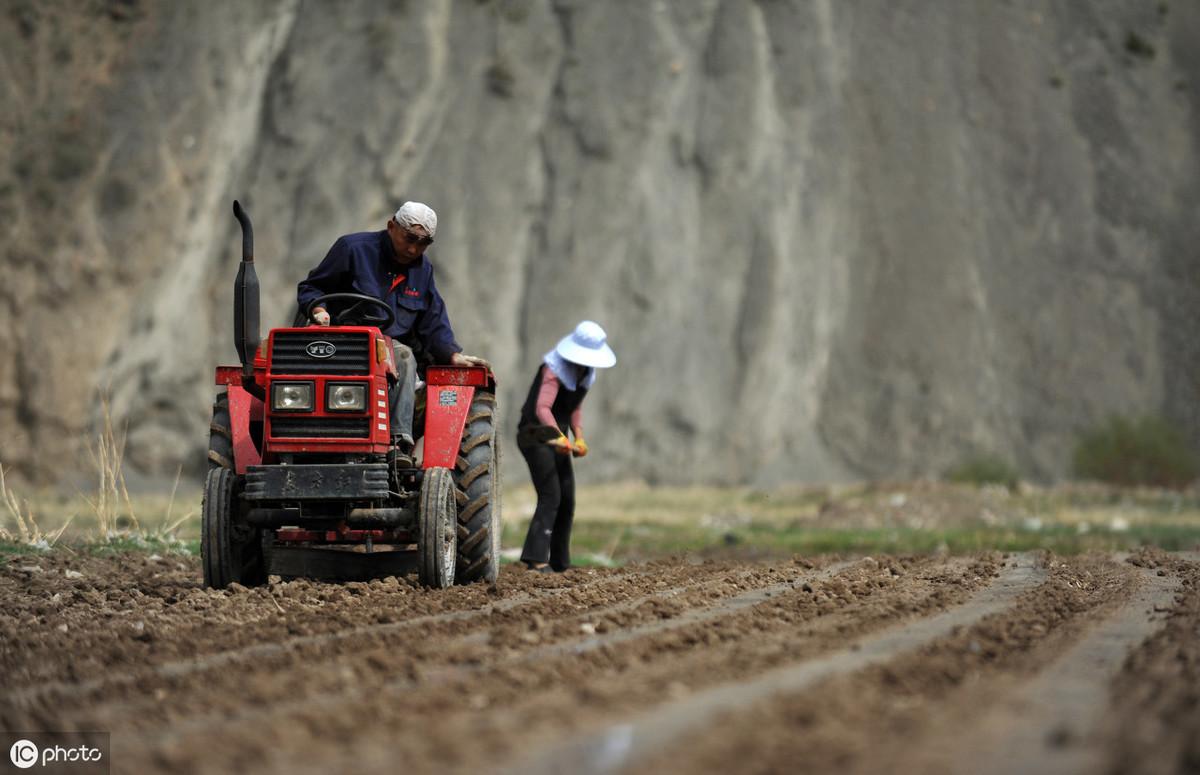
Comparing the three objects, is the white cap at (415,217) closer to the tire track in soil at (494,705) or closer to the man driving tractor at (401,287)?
the man driving tractor at (401,287)

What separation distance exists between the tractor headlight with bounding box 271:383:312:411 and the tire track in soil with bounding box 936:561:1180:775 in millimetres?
4652

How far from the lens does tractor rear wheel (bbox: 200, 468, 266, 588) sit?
8.83 meters

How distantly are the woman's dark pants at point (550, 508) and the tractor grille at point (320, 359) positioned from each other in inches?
125

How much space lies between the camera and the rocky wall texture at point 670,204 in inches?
1340

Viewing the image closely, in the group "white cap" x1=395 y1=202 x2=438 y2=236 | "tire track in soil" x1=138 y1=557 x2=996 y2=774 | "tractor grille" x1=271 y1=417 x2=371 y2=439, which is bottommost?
"tire track in soil" x1=138 y1=557 x2=996 y2=774

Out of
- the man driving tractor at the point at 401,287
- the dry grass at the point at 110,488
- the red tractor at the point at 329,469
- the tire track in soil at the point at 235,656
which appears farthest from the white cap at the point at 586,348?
the tire track in soil at the point at 235,656

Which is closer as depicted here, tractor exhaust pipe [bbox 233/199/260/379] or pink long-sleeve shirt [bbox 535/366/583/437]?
tractor exhaust pipe [bbox 233/199/260/379]

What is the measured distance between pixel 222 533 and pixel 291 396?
38.9 inches

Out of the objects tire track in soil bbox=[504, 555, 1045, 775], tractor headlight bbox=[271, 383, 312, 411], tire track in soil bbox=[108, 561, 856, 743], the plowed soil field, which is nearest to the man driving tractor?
tractor headlight bbox=[271, 383, 312, 411]

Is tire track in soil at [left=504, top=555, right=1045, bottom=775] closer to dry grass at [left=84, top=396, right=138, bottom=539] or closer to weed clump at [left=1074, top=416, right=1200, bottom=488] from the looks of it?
dry grass at [left=84, top=396, right=138, bottom=539]

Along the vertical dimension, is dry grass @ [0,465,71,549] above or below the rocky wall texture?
below

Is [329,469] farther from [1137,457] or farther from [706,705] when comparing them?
[1137,457]

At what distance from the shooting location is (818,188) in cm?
4503

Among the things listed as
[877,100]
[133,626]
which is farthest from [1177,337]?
[133,626]
